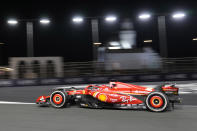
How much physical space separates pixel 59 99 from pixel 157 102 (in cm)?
233

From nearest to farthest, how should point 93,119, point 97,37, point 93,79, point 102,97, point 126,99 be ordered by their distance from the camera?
point 93,119 < point 126,99 < point 102,97 < point 93,79 < point 97,37

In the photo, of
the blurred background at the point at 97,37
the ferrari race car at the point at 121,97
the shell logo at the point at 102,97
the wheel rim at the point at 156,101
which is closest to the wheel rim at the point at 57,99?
the ferrari race car at the point at 121,97

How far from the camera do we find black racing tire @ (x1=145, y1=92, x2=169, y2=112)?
4230 mm

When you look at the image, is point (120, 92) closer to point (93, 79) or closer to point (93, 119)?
point (93, 119)

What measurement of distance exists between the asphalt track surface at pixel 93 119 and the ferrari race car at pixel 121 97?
15cm

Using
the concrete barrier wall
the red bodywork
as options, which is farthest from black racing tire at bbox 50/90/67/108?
the concrete barrier wall

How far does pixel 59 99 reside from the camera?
484 cm

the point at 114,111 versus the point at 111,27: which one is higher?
the point at 111,27

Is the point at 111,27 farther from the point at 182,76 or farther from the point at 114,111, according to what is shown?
the point at 114,111

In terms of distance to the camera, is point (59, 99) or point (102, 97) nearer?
point (102, 97)

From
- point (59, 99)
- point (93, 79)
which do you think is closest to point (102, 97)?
point (59, 99)

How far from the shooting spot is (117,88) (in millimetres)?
4625

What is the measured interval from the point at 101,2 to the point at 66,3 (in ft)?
8.56

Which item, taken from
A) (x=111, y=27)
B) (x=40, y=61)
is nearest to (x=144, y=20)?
(x=111, y=27)
